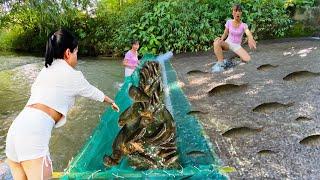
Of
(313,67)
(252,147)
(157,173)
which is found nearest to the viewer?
(157,173)

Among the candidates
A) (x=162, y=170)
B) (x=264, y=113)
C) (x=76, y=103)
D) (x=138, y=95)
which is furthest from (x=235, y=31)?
(x=162, y=170)

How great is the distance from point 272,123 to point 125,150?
2.04 metres

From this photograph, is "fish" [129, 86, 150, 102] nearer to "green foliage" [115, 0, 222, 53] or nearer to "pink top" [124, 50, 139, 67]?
"pink top" [124, 50, 139, 67]

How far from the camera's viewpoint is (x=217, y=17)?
46.6 ft

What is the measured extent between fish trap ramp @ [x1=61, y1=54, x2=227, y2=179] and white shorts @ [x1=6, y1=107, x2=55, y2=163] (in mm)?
517

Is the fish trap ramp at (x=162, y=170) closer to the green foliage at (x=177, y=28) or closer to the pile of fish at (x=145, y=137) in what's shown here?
the pile of fish at (x=145, y=137)

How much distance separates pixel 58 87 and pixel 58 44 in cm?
29

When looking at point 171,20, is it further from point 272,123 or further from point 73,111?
point 272,123

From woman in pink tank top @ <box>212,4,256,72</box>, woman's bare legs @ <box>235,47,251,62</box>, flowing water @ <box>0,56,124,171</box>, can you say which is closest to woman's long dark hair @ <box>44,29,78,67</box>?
flowing water @ <box>0,56,124,171</box>

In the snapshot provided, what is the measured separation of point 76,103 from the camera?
880 centimetres

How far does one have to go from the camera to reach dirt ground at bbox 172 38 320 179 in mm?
4375

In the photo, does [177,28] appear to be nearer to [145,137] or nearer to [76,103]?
[76,103]

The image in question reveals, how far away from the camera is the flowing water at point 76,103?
20.7 feet

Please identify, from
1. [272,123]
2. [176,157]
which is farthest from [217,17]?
[176,157]
